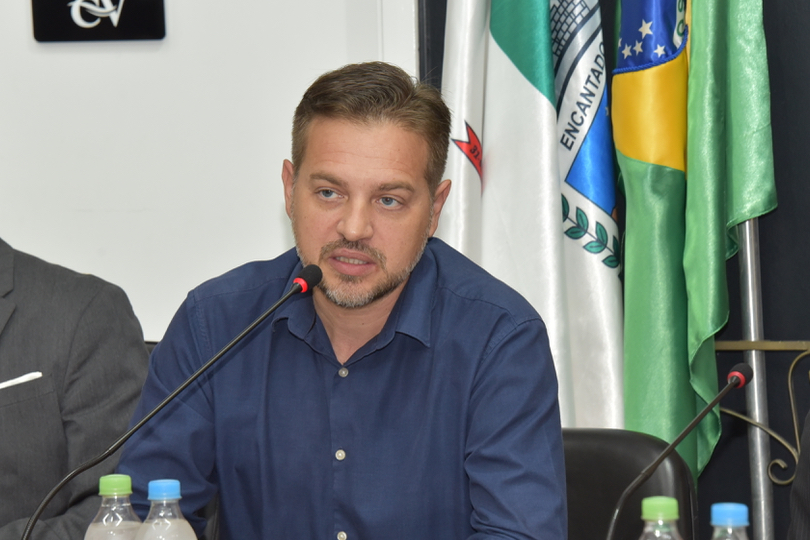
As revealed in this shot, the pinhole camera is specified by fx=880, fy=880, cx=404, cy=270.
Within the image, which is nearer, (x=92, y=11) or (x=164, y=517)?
(x=164, y=517)

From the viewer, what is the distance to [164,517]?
105 cm

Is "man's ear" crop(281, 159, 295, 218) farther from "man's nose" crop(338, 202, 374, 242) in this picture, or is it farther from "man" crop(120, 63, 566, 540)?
"man's nose" crop(338, 202, 374, 242)

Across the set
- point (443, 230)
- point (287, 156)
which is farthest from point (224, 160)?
point (443, 230)

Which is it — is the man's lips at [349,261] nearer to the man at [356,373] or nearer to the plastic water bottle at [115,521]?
the man at [356,373]

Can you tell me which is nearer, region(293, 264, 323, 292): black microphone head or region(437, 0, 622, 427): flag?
region(293, 264, 323, 292): black microphone head

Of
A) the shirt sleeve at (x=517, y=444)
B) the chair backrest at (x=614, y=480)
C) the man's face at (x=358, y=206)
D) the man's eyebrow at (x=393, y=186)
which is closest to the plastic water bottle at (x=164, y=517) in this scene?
the shirt sleeve at (x=517, y=444)

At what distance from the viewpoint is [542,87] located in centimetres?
233

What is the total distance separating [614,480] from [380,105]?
77 centimetres

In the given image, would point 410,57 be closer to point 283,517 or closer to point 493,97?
point 493,97

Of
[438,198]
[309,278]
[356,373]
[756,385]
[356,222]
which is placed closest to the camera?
[309,278]

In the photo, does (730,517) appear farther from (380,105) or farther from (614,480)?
(380,105)

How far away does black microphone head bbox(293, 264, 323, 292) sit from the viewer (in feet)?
4.03

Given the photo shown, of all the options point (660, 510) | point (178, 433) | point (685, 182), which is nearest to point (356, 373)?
point (178, 433)

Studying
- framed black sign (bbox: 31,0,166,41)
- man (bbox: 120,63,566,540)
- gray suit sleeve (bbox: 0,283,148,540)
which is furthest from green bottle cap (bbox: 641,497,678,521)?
framed black sign (bbox: 31,0,166,41)
